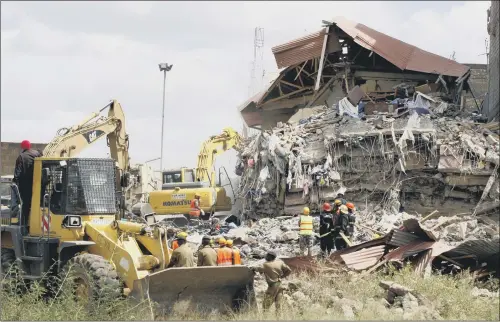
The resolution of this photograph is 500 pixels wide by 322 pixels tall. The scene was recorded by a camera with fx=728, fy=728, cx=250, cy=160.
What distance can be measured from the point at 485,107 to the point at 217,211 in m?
9.36

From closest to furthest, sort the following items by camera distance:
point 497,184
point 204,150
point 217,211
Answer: point 497,184 < point 217,211 < point 204,150

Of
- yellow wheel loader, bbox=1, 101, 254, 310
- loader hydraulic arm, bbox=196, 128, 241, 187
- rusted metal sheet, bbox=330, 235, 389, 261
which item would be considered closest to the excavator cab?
yellow wheel loader, bbox=1, 101, 254, 310

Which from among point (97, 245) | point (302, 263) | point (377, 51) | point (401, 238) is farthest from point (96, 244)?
point (377, 51)

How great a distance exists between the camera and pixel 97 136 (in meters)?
14.1

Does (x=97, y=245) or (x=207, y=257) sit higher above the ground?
(x=97, y=245)

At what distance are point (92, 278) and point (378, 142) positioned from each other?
11.8 m

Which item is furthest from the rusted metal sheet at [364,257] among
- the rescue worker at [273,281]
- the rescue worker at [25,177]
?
the rescue worker at [25,177]

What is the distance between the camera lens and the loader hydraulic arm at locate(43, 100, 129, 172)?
43.7 ft

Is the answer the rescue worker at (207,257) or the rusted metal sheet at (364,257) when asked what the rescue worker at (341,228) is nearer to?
the rusted metal sheet at (364,257)

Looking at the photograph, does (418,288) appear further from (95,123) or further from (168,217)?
(168,217)

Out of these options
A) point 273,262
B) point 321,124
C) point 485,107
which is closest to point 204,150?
point 321,124

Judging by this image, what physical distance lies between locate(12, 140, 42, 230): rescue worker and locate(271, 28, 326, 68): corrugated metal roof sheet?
51.5 feet

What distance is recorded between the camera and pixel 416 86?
2509cm

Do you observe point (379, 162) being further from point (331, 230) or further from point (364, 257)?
point (364, 257)
